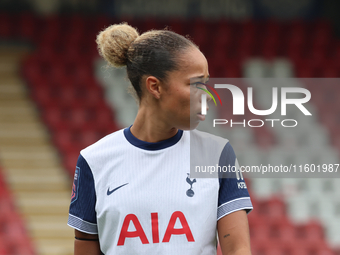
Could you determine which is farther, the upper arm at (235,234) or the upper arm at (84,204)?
the upper arm at (84,204)

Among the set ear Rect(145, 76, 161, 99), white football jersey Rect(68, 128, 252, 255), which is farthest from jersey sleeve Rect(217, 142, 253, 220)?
ear Rect(145, 76, 161, 99)

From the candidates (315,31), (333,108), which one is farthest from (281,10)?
(333,108)

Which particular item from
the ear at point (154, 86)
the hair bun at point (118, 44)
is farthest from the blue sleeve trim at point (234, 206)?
the hair bun at point (118, 44)

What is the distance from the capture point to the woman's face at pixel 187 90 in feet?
3.90

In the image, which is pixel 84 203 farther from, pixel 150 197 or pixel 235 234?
pixel 235 234

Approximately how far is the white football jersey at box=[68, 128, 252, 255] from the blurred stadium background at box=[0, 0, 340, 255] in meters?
2.40

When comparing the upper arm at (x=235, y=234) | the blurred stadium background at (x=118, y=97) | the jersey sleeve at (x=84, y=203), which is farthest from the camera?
the blurred stadium background at (x=118, y=97)

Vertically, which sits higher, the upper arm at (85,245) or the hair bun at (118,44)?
the hair bun at (118,44)

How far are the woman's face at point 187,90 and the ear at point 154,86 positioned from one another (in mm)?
23

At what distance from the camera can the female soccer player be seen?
1.19 metres

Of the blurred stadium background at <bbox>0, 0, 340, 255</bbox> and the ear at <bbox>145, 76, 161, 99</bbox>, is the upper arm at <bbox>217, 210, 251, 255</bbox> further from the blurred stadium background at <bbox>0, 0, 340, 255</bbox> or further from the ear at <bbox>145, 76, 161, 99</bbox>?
the blurred stadium background at <bbox>0, 0, 340, 255</bbox>

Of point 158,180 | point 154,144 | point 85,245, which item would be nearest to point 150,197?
point 158,180

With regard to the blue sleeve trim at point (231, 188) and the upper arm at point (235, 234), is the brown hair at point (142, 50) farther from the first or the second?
the upper arm at point (235, 234)

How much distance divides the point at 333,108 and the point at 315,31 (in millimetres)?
1433
